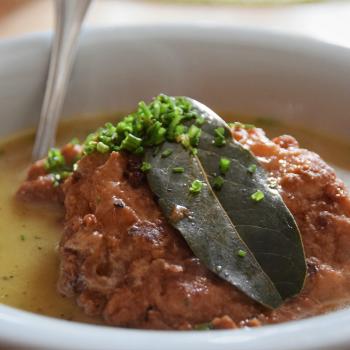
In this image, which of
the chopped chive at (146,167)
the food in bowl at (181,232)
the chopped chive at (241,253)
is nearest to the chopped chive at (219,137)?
the food in bowl at (181,232)

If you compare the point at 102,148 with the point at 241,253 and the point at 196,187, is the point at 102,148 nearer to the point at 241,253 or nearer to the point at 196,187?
the point at 196,187

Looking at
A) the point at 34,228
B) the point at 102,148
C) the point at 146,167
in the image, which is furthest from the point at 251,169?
the point at 34,228

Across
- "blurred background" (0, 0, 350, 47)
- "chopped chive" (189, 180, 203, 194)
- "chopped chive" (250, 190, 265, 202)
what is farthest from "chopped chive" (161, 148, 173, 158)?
"blurred background" (0, 0, 350, 47)

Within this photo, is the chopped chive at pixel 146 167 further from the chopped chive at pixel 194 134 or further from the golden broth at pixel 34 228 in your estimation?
the golden broth at pixel 34 228

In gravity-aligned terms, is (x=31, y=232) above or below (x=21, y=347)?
below

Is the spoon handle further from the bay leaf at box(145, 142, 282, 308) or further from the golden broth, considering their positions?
the bay leaf at box(145, 142, 282, 308)

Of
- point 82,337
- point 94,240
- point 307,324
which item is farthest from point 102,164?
point 307,324

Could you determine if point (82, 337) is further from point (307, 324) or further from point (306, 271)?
point (306, 271)
